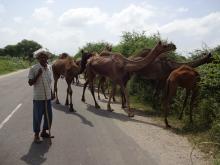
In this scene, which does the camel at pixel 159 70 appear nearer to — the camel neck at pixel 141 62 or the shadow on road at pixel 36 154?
the camel neck at pixel 141 62

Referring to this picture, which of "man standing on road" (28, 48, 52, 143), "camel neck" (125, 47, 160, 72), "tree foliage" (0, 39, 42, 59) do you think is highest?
"tree foliage" (0, 39, 42, 59)

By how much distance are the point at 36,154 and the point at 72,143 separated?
1162mm

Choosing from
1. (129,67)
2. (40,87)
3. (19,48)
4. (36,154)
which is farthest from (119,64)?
(19,48)

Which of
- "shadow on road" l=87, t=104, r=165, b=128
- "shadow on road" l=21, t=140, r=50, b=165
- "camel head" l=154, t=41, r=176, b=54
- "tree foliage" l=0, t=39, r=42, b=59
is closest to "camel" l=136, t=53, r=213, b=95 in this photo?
"camel head" l=154, t=41, r=176, b=54

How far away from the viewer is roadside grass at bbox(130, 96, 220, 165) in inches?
332

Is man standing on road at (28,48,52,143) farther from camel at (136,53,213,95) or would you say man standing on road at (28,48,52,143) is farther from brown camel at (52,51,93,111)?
camel at (136,53,213,95)

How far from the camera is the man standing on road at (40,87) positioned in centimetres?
905

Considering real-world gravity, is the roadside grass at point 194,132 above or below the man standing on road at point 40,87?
below

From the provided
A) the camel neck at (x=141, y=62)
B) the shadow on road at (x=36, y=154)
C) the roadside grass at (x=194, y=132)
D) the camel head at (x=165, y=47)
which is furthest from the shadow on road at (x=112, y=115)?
the shadow on road at (x=36, y=154)

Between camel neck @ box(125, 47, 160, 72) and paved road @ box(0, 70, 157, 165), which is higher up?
camel neck @ box(125, 47, 160, 72)

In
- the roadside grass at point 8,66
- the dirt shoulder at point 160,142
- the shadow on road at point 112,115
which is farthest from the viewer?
the roadside grass at point 8,66

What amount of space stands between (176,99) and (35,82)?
6.00 meters

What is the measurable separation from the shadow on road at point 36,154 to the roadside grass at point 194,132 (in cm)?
311

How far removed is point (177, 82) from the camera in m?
11.5
